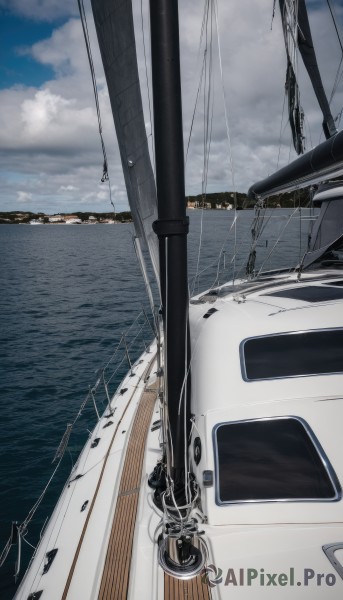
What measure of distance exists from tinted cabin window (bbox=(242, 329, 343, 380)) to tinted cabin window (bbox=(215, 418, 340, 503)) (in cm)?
57

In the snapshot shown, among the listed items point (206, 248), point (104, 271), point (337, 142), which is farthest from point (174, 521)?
point (206, 248)

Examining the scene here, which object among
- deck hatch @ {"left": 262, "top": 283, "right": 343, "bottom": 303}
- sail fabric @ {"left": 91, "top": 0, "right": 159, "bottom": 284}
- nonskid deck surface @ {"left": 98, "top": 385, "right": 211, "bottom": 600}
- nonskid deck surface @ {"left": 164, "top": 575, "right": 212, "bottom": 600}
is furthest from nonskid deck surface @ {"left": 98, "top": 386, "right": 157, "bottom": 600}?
deck hatch @ {"left": 262, "top": 283, "right": 343, "bottom": 303}

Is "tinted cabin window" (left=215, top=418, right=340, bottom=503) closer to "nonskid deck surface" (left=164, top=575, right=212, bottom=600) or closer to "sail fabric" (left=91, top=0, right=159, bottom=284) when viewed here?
"nonskid deck surface" (left=164, top=575, right=212, bottom=600)

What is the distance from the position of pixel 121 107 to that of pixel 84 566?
12.7 feet

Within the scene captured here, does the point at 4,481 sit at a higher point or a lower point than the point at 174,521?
lower

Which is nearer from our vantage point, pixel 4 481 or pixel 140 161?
pixel 140 161

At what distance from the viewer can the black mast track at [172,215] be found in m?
2.60

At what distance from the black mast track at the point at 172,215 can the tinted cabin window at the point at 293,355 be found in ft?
3.59

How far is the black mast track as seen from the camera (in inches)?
102

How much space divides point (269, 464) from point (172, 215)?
7.70 feet

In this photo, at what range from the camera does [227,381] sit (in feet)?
12.5

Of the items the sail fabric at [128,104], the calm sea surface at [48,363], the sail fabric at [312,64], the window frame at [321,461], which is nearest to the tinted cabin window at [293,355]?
the window frame at [321,461]

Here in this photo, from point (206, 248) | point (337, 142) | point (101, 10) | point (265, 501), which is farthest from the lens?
point (206, 248)

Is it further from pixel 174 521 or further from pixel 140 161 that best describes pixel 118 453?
A: pixel 140 161
